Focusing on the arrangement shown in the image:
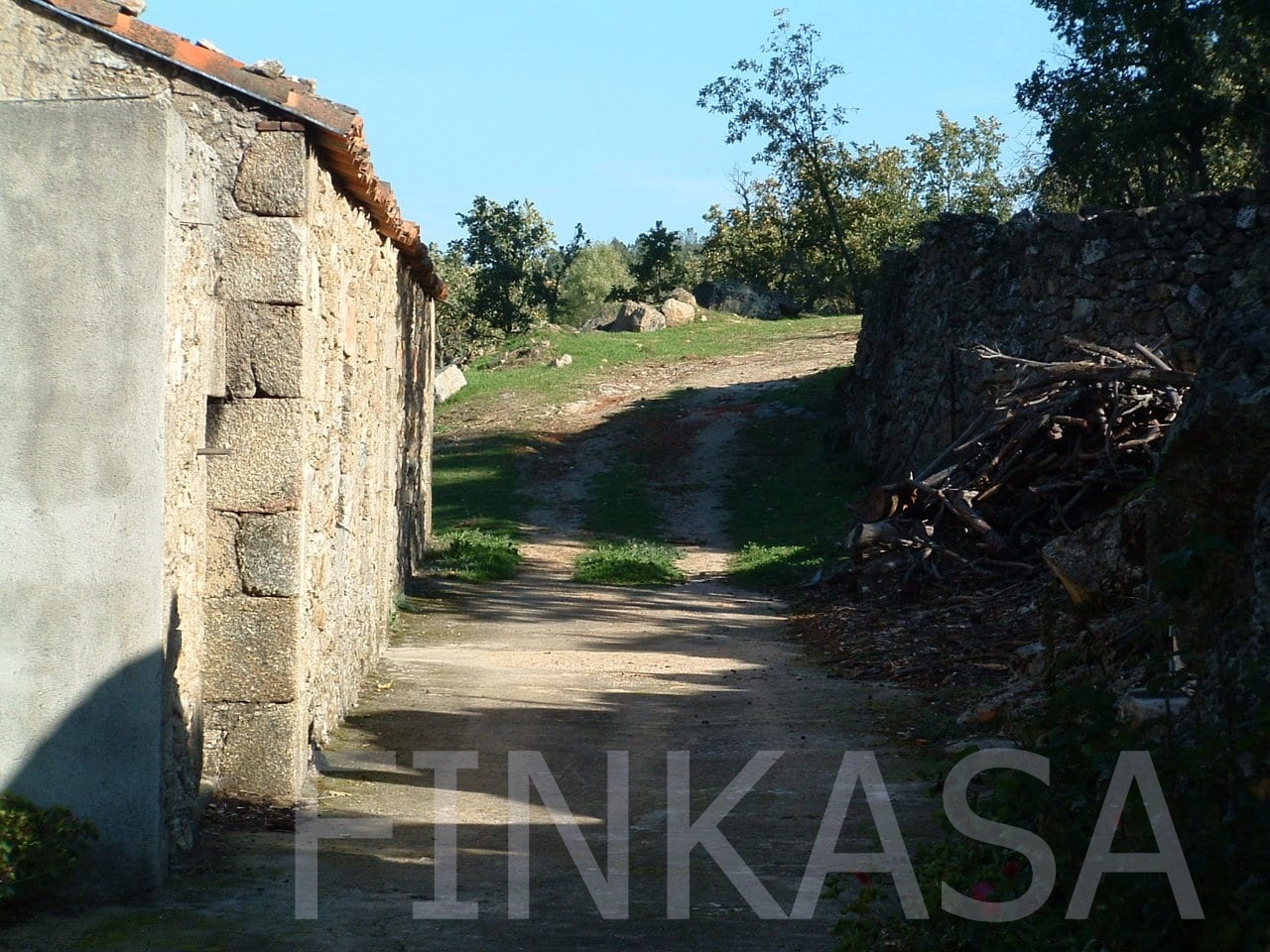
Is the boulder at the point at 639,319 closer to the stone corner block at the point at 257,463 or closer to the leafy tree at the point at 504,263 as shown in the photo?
the leafy tree at the point at 504,263

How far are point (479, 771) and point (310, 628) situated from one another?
3.72 ft

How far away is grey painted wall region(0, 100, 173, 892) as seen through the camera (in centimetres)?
452

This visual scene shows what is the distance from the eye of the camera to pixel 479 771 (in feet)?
22.1

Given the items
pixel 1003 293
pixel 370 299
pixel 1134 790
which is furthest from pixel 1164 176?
pixel 1134 790

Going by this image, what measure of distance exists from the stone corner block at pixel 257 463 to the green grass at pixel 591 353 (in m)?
18.6

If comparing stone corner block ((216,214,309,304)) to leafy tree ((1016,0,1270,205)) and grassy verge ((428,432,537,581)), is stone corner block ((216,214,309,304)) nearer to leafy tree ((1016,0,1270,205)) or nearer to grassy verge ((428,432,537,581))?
grassy verge ((428,432,537,581))

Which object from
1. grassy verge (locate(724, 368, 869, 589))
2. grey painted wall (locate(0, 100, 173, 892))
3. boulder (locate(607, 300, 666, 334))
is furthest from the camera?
boulder (locate(607, 300, 666, 334))

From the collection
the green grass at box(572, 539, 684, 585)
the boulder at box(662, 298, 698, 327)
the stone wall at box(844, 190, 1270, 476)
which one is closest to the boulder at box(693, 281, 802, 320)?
the boulder at box(662, 298, 698, 327)

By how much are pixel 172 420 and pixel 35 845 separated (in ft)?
4.96

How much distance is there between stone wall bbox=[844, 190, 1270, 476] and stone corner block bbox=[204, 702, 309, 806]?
9018mm

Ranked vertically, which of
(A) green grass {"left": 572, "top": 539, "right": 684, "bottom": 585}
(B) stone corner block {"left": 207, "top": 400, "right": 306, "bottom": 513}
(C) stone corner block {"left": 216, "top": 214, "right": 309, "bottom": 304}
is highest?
(C) stone corner block {"left": 216, "top": 214, "right": 309, "bottom": 304}

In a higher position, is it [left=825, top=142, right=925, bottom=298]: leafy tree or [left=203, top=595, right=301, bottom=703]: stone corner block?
[left=825, top=142, right=925, bottom=298]: leafy tree

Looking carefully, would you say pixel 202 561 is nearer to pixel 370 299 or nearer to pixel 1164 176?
pixel 370 299

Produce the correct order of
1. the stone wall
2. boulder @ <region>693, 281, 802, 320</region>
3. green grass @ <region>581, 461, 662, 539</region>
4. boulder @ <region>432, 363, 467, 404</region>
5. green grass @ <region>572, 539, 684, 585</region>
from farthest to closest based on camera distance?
boulder @ <region>693, 281, 802, 320</region> → boulder @ <region>432, 363, 467, 404</region> → green grass @ <region>581, 461, 662, 539</region> → green grass @ <region>572, 539, 684, 585</region> → the stone wall
